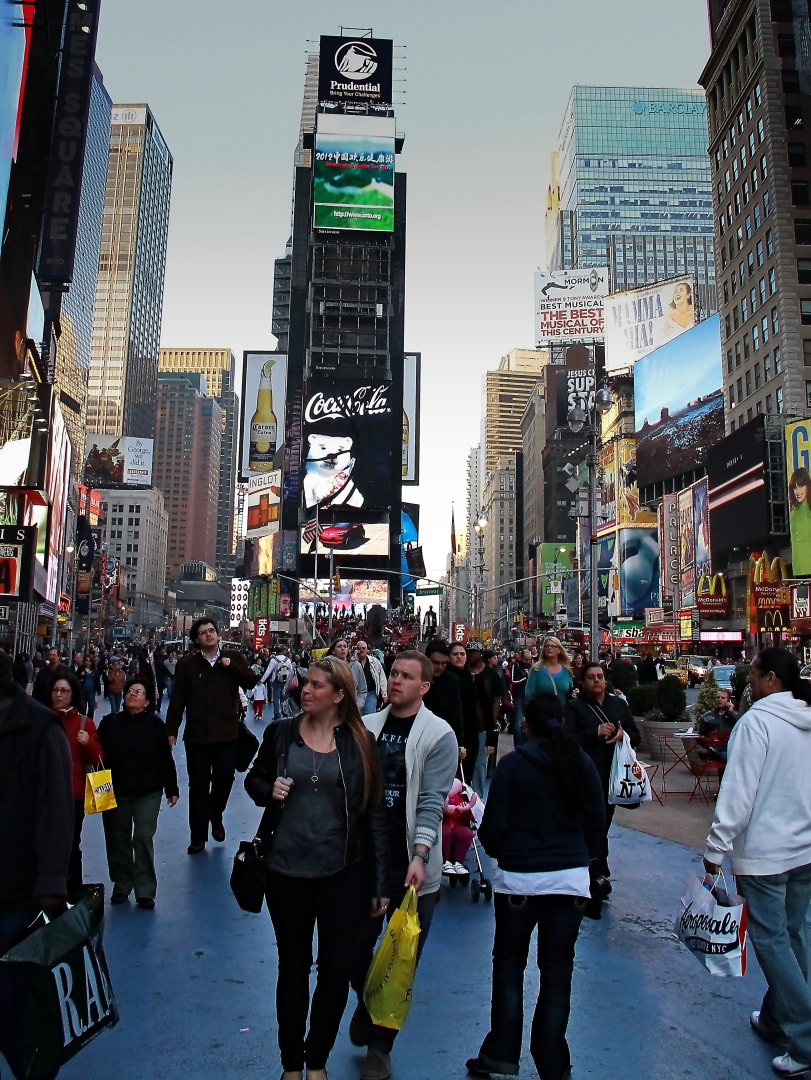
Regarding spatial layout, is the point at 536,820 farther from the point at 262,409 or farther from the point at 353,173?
the point at 262,409

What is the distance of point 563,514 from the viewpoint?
5217 inches

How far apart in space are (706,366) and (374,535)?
3380 centimetres

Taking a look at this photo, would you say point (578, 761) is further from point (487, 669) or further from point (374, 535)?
point (374, 535)

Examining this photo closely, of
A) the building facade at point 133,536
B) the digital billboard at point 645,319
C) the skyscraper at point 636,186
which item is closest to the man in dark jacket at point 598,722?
the digital billboard at point 645,319

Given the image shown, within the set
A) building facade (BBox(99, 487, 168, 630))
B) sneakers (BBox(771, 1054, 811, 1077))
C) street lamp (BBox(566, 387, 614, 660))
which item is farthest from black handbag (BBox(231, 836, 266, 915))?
building facade (BBox(99, 487, 168, 630))

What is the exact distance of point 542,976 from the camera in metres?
3.76

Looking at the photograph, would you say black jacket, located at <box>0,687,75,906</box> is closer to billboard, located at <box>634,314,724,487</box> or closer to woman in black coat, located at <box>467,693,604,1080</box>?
woman in black coat, located at <box>467,693,604,1080</box>

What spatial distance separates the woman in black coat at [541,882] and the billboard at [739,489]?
52.1 m

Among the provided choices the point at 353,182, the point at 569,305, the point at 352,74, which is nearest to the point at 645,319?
the point at 569,305

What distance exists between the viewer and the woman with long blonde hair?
322 inches

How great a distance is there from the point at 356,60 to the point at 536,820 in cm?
10693

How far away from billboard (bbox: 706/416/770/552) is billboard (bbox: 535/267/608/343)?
5794cm

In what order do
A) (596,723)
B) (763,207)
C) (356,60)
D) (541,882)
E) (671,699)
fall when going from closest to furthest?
(541,882)
(596,723)
(671,699)
(763,207)
(356,60)

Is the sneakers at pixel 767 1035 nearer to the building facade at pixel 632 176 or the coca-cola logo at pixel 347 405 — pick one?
the coca-cola logo at pixel 347 405
